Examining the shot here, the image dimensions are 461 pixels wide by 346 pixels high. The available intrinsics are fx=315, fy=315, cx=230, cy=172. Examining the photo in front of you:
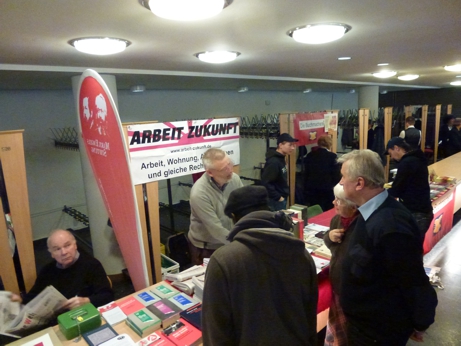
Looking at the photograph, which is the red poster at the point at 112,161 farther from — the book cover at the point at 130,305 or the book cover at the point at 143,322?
the book cover at the point at 143,322

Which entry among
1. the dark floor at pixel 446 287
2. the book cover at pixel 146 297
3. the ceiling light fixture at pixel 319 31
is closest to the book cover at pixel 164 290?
the book cover at pixel 146 297

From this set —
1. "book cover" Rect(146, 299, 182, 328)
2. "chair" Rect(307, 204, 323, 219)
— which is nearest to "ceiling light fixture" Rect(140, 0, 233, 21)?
"book cover" Rect(146, 299, 182, 328)

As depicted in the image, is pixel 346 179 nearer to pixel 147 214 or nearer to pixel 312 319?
pixel 312 319

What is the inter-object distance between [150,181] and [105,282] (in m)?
0.86

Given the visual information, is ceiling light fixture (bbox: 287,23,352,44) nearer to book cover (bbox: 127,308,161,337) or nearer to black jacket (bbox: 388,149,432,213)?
black jacket (bbox: 388,149,432,213)

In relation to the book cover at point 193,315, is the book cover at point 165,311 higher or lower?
higher

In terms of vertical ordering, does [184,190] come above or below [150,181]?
below

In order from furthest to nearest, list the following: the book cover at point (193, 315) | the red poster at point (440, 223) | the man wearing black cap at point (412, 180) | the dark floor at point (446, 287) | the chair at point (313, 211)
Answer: the red poster at point (440, 223)
the chair at point (313, 211)
the man wearing black cap at point (412, 180)
the dark floor at point (446, 287)
the book cover at point (193, 315)

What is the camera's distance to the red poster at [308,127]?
432cm

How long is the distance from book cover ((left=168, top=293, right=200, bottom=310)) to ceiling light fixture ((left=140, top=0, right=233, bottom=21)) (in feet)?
4.80

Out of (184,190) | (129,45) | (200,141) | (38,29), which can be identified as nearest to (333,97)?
(184,190)

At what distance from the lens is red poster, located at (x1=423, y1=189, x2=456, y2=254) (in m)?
3.69

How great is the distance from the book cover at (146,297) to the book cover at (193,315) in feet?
0.73

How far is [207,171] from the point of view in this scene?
92.7 inches
